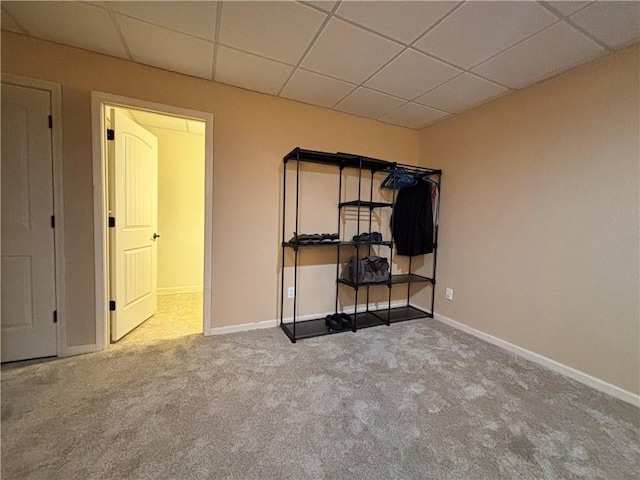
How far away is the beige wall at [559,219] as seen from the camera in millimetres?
1742

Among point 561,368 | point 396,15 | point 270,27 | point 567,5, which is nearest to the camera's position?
point 567,5

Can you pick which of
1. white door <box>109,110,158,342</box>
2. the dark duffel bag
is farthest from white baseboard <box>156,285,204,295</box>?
the dark duffel bag

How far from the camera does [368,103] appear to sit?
2695mm

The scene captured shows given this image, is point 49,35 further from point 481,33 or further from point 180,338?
point 481,33

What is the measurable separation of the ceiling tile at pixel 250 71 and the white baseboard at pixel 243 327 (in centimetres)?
224

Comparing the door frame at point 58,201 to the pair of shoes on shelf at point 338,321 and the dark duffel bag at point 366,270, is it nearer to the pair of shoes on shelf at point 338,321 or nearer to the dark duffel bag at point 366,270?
the pair of shoes on shelf at point 338,321

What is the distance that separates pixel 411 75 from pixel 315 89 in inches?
32.9

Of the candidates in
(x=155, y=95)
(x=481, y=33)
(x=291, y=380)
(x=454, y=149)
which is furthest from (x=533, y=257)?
(x=155, y=95)

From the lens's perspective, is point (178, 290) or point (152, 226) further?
point (178, 290)

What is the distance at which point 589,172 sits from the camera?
1.89m

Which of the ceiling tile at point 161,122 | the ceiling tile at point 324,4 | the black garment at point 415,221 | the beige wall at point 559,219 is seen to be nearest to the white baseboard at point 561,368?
the beige wall at point 559,219

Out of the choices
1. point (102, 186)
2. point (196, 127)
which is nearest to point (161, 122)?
point (196, 127)

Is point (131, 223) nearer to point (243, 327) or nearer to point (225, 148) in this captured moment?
point (225, 148)

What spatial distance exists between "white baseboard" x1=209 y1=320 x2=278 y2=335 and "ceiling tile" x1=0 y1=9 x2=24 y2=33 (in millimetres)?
2551
